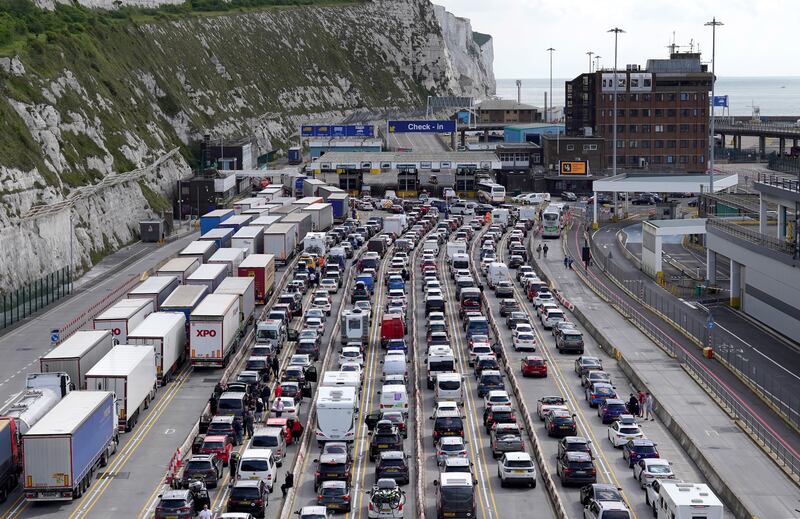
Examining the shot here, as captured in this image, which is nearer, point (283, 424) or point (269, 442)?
point (269, 442)

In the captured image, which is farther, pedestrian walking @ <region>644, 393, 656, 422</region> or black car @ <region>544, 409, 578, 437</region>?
pedestrian walking @ <region>644, 393, 656, 422</region>

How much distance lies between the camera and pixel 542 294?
74500mm

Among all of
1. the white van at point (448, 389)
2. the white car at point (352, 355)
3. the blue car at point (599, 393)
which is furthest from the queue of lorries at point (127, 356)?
the blue car at point (599, 393)

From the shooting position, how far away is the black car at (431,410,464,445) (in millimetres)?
45812

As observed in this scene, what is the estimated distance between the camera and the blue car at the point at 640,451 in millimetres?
42250

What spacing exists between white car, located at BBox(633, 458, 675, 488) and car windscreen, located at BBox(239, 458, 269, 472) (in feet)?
38.3

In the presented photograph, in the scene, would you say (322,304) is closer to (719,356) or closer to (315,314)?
(315,314)

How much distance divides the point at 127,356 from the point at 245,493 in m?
13.1

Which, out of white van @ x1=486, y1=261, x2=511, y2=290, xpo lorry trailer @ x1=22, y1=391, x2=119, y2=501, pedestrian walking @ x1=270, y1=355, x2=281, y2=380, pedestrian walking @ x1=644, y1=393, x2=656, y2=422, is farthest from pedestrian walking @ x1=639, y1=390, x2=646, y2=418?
white van @ x1=486, y1=261, x2=511, y2=290

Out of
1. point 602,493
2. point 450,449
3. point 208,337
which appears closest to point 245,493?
point 450,449

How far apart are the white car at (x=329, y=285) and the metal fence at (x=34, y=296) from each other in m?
16.1

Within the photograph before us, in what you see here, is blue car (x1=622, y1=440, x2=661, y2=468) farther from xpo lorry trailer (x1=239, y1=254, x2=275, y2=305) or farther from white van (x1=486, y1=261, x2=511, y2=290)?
white van (x1=486, y1=261, x2=511, y2=290)

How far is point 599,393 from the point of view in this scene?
5125 centimetres

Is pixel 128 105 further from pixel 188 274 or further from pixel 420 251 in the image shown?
pixel 188 274
